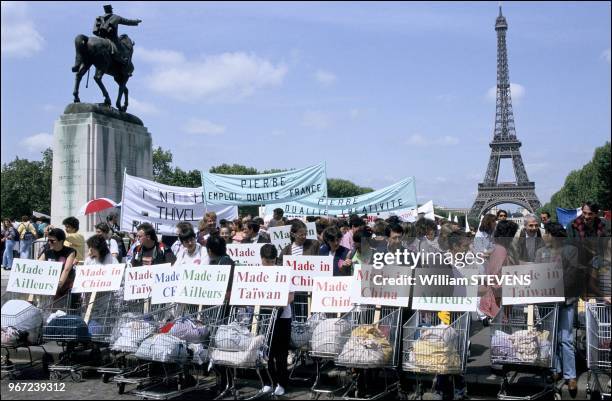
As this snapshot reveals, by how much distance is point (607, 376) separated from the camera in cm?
739

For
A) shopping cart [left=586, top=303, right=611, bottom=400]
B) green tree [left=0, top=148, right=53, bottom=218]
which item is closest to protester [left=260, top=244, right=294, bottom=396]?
shopping cart [left=586, top=303, right=611, bottom=400]

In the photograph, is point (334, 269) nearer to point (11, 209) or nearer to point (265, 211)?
point (265, 211)

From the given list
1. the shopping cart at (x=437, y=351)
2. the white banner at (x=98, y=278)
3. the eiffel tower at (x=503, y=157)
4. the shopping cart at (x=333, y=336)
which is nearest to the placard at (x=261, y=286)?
the shopping cart at (x=333, y=336)

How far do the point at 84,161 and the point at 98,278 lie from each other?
11.0m

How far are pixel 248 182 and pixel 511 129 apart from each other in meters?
96.6

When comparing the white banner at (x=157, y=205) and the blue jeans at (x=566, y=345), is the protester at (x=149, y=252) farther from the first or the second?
the blue jeans at (x=566, y=345)

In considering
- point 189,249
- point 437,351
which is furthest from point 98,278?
point 437,351

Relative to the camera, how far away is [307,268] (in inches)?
356

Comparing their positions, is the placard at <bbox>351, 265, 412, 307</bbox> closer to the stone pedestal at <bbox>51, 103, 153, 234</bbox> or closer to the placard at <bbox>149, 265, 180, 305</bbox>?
the placard at <bbox>149, 265, 180, 305</bbox>

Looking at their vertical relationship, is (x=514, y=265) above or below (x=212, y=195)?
below

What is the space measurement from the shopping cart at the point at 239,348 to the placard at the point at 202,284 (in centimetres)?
42

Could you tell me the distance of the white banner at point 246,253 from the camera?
1107 centimetres

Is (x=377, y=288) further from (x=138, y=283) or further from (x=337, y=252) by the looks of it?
(x=138, y=283)

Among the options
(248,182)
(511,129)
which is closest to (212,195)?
(248,182)
